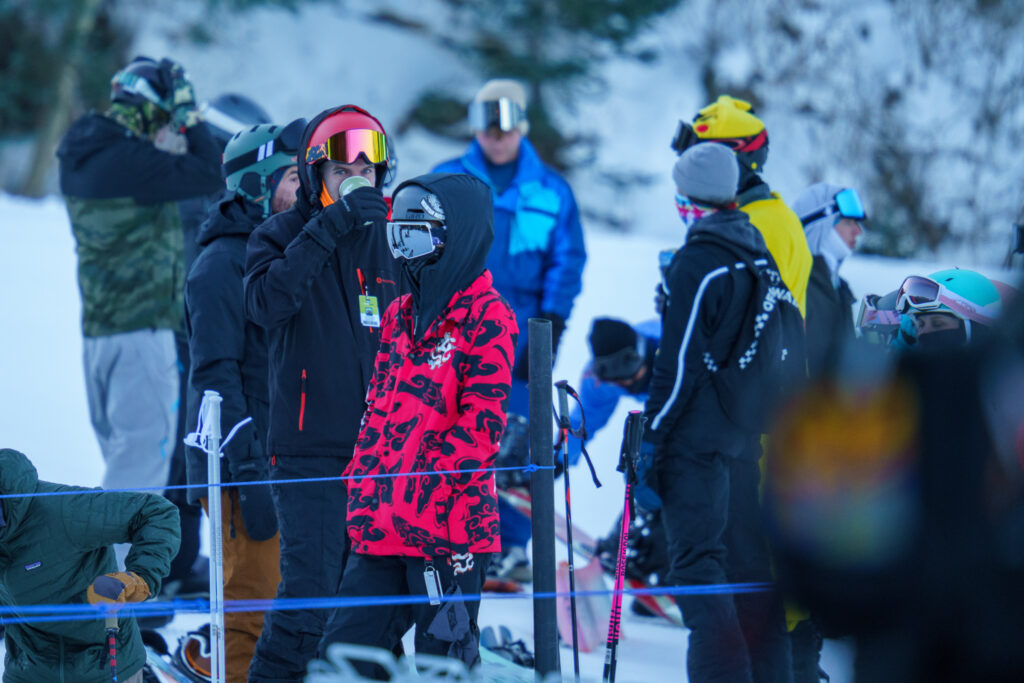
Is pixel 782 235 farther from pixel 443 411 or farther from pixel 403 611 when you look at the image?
pixel 403 611

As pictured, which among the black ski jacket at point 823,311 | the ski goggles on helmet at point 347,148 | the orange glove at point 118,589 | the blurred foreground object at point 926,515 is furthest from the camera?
the black ski jacket at point 823,311

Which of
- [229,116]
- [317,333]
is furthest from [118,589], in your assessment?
[229,116]

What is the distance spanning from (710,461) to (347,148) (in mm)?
1538

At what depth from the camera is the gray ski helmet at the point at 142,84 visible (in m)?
4.82

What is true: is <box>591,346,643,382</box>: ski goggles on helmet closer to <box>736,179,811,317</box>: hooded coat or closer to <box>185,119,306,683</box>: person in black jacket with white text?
<box>736,179,811,317</box>: hooded coat

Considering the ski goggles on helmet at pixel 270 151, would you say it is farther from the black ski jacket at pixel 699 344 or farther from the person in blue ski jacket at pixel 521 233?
the person in blue ski jacket at pixel 521 233

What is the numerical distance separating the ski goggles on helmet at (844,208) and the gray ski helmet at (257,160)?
230 cm

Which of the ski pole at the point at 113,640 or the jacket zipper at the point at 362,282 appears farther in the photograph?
the jacket zipper at the point at 362,282

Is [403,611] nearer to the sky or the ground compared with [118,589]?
nearer to the ground

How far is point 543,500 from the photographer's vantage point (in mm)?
2984

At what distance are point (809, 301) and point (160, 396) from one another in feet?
8.92

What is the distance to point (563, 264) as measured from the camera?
5293mm

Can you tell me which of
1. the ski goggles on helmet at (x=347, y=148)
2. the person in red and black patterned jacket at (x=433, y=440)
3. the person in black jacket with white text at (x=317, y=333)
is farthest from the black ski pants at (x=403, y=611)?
the ski goggles on helmet at (x=347, y=148)

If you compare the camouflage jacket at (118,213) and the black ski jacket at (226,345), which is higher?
the camouflage jacket at (118,213)
